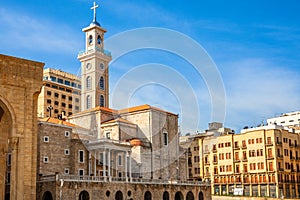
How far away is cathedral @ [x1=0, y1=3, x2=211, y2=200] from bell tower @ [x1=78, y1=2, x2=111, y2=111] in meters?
0.17

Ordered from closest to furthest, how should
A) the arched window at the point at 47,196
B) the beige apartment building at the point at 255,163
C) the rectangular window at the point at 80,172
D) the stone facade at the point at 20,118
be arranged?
the stone facade at the point at 20,118 < the arched window at the point at 47,196 < the rectangular window at the point at 80,172 < the beige apartment building at the point at 255,163

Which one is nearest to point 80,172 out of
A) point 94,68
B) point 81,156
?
point 81,156

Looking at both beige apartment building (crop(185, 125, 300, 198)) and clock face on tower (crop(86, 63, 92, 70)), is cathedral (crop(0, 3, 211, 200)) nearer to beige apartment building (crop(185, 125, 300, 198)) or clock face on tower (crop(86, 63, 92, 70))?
clock face on tower (crop(86, 63, 92, 70))

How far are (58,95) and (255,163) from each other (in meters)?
46.1

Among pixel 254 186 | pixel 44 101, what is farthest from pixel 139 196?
pixel 44 101

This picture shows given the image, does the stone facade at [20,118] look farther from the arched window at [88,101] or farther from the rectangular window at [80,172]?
the arched window at [88,101]

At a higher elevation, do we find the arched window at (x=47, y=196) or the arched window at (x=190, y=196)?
the arched window at (x=47, y=196)

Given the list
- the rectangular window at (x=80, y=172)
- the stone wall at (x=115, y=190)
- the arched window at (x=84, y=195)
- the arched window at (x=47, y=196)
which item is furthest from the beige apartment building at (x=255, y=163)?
the arched window at (x=47, y=196)

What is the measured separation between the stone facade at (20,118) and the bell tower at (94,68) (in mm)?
39760

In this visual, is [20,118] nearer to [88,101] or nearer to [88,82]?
[88,101]

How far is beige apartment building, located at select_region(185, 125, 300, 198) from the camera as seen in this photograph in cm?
7344

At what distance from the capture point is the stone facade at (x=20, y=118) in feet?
125

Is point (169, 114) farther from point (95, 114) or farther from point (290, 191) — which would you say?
point (290, 191)

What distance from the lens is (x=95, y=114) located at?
65.4 m
